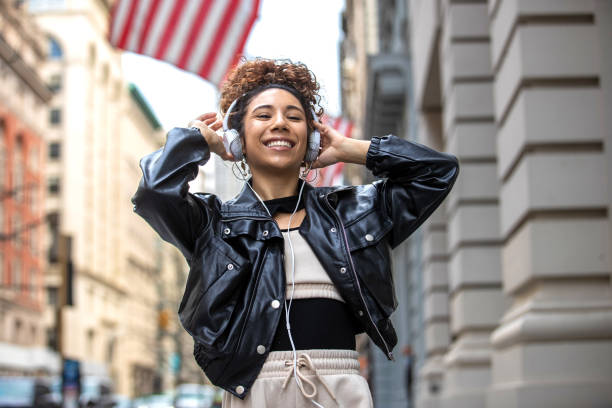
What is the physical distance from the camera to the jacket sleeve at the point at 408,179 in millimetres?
3213

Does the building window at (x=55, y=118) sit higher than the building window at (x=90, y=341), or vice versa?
the building window at (x=55, y=118)

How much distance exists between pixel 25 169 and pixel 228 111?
60.6m

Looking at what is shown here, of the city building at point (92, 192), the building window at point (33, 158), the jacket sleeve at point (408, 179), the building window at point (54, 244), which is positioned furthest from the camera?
the city building at point (92, 192)

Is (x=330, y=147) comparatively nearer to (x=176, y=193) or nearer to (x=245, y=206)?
(x=245, y=206)

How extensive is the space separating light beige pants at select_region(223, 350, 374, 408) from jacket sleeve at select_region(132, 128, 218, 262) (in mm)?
480

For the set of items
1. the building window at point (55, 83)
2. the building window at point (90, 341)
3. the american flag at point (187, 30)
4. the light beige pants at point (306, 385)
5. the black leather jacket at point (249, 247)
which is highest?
the building window at point (55, 83)

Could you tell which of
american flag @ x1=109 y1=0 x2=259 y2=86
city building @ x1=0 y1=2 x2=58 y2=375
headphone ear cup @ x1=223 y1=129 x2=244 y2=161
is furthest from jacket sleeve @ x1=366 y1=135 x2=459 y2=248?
city building @ x1=0 y1=2 x2=58 y2=375

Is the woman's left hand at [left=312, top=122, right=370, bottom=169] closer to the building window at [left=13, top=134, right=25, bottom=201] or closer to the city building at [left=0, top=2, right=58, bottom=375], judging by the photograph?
the city building at [left=0, top=2, right=58, bottom=375]

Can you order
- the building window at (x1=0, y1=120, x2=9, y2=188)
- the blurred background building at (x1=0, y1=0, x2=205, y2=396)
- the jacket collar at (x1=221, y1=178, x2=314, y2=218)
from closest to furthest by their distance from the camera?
1. the jacket collar at (x1=221, y1=178, x2=314, y2=218)
2. the building window at (x1=0, y1=120, x2=9, y2=188)
3. the blurred background building at (x1=0, y1=0, x2=205, y2=396)

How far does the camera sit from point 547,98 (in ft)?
23.1

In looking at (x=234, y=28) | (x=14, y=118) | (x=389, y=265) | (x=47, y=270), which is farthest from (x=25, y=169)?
(x=389, y=265)

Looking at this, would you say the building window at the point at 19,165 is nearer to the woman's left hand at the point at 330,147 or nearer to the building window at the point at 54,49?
the building window at the point at 54,49

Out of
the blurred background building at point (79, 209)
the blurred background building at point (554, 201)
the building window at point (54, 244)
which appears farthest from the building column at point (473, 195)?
the blurred background building at point (79, 209)

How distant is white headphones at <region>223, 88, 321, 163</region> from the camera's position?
10.6 feet
